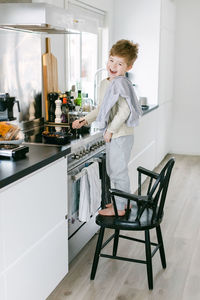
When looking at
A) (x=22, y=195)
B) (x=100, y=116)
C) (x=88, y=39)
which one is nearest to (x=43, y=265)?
(x=22, y=195)

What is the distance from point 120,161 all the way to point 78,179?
32 cm

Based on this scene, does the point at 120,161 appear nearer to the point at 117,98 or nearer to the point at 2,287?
the point at 117,98

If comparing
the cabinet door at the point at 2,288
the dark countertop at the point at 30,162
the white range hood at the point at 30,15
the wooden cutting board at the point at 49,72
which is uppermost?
the white range hood at the point at 30,15

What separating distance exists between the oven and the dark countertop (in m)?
0.24

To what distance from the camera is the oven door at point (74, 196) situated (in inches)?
104

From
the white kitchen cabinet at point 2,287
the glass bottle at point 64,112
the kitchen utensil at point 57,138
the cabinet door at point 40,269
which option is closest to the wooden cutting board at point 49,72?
the glass bottle at point 64,112

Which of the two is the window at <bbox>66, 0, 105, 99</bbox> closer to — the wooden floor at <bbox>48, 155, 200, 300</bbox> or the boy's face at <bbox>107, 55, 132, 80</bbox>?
the boy's face at <bbox>107, 55, 132, 80</bbox>

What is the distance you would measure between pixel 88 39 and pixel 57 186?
2.71 metres

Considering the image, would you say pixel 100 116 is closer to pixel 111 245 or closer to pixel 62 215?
pixel 62 215

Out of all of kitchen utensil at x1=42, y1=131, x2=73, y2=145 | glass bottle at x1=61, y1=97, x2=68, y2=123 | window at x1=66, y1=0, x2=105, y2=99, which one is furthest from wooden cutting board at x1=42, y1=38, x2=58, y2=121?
kitchen utensil at x1=42, y1=131, x2=73, y2=145

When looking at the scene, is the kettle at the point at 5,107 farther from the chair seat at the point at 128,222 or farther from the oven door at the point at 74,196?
the chair seat at the point at 128,222

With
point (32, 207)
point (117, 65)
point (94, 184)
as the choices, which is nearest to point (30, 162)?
point (32, 207)

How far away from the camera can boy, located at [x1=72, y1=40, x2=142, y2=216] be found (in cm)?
256

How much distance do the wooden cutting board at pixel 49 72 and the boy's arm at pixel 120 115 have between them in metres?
0.98
